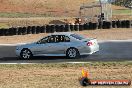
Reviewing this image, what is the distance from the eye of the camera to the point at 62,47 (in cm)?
1998

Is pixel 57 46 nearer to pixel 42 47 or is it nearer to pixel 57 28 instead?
pixel 42 47

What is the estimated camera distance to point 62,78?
13.6m

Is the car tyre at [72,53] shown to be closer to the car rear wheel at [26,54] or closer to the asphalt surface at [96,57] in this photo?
the asphalt surface at [96,57]

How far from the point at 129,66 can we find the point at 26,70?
3.98m

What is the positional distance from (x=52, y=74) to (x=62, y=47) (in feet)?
18.0

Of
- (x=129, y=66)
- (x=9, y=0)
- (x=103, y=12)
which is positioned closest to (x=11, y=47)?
(x=129, y=66)

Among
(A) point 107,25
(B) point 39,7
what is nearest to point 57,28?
(A) point 107,25

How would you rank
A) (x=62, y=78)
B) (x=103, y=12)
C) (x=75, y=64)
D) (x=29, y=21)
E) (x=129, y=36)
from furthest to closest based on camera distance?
(x=29, y=21) → (x=103, y=12) → (x=129, y=36) → (x=75, y=64) → (x=62, y=78)

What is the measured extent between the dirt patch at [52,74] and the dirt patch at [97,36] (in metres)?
13.6

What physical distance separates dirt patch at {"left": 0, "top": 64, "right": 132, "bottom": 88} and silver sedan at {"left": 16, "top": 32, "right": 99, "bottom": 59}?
2.96 m

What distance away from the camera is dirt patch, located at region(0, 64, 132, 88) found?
41.5 ft

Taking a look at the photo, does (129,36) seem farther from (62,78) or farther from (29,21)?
(29,21)

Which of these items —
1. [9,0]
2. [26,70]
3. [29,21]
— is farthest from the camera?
[9,0]

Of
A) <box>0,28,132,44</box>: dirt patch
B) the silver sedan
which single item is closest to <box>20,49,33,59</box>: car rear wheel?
the silver sedan
